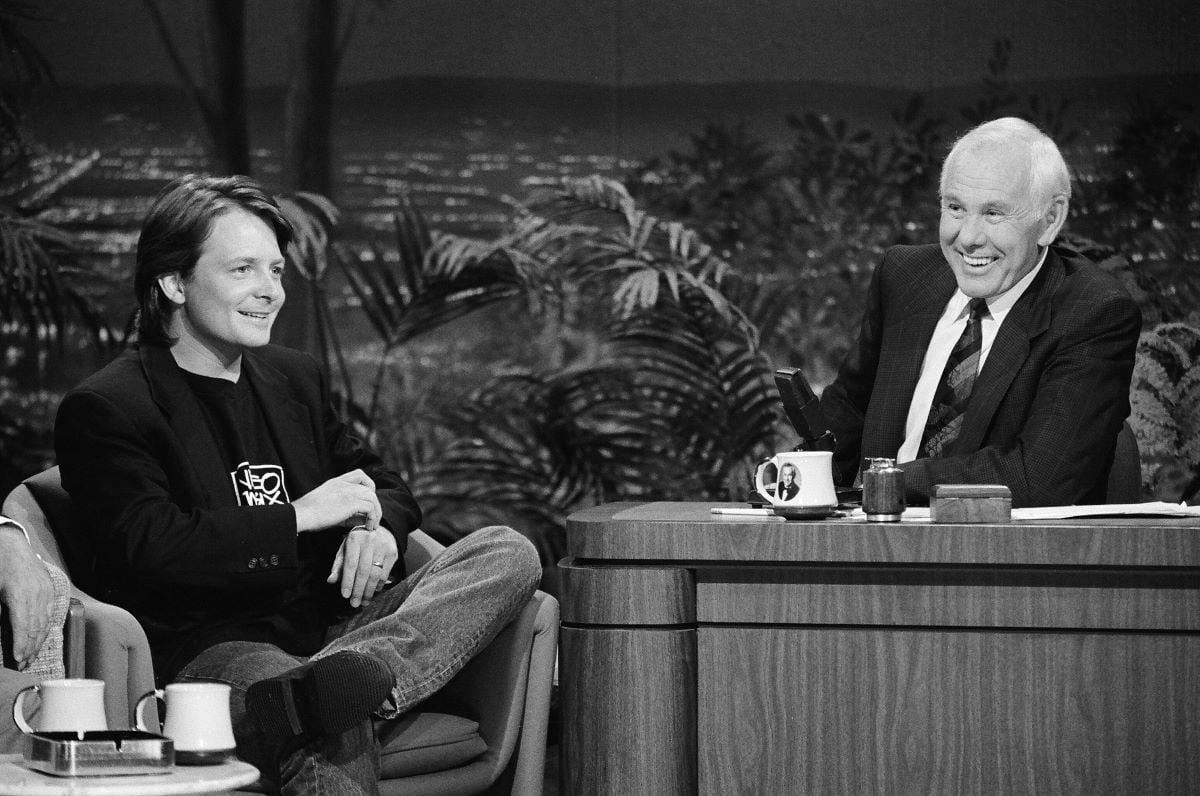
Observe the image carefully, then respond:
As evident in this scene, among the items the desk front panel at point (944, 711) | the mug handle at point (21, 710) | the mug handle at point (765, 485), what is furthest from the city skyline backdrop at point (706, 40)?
the mug handle at point (21, 710)

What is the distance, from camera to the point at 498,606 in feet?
8.83

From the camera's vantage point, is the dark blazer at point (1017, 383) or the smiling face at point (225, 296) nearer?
the dark blazer at point (1017, 383)

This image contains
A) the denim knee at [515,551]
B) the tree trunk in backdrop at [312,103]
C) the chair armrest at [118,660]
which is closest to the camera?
the chair armrest at [118,660]

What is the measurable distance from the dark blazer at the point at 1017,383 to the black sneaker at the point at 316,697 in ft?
3.29

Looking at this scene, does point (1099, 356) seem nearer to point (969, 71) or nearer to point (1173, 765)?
point (1173, 765)

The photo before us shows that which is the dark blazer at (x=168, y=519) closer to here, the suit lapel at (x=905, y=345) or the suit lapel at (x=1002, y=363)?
the suit lapel at (x=905, y=345)

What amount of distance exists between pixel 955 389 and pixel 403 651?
46.9 inches

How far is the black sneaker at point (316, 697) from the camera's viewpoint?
237 centimetres

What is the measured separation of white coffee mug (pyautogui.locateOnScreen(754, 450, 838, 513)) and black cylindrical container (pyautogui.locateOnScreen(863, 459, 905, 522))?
61 millimetres

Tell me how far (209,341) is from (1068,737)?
5.70ft

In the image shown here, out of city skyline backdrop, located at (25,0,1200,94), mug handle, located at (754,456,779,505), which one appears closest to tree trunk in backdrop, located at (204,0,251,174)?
city skyline backdrop, located at (25,0,1200,94)

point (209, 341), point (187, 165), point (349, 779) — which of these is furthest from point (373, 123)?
point (349, 779)

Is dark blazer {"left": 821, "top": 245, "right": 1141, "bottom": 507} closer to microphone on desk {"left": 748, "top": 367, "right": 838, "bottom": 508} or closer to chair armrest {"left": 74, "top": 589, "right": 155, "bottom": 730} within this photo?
microphone on desk {"left": 748, "top": 367, "right": 838, "bottom": 508}

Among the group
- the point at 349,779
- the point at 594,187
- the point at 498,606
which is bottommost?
the point at 349,779
